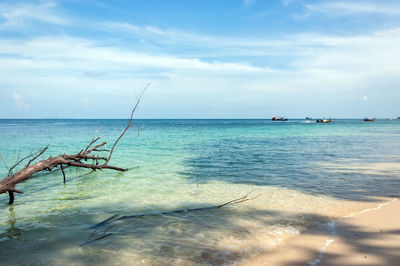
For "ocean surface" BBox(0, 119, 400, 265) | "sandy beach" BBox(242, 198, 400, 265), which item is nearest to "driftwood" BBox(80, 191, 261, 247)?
"ocean surface" BBox(0, 119, 400, 265)

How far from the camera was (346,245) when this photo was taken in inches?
193

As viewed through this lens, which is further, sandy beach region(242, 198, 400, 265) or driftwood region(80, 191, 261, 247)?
driftwood region(80, 191, 261, 247)

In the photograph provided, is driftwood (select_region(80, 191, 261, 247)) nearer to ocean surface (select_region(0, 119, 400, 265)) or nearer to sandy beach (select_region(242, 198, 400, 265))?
ocean surface (select_region(0, 119, 400, 265))

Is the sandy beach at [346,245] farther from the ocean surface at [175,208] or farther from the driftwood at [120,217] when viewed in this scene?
the driftwood at [120,217]

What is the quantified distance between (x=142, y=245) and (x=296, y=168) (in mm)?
10313

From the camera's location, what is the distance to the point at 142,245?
207 inches

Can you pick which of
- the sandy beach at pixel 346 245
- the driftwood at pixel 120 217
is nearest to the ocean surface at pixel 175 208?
the driftwood at pixel 120 217

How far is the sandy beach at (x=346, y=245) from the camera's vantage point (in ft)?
14.3

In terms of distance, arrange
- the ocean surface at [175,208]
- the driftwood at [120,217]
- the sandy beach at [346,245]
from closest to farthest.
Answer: the sandy beach at [346,245] → the ocean surface at [175,208] → the driftwood at [120,217]

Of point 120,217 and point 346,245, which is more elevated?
point 346,245

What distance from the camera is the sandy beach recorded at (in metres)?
4.37

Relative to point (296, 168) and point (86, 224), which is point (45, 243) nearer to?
point (86, 224)

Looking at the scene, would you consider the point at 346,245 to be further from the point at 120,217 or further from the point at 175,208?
the point at 120,217

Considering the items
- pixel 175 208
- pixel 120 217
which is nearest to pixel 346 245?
pixel 175 208
